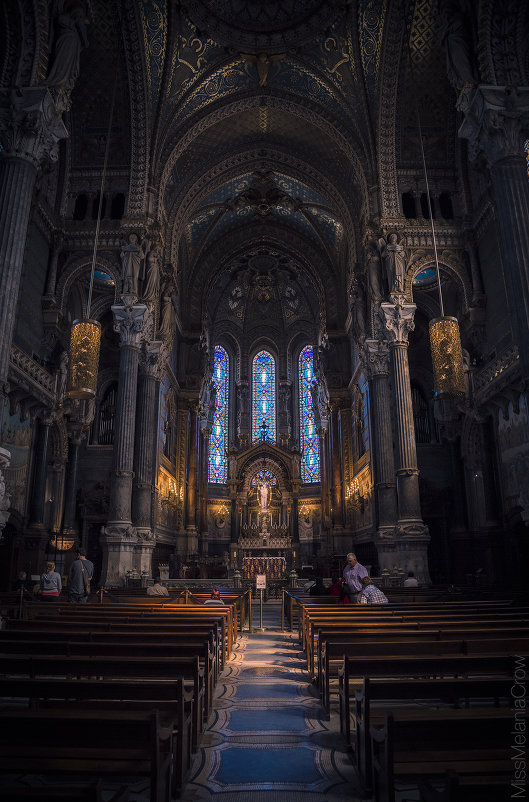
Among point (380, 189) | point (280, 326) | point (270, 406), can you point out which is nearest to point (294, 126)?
point (380, 189)

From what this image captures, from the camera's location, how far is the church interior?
12484 millimetres

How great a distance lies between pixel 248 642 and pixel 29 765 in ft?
31.0

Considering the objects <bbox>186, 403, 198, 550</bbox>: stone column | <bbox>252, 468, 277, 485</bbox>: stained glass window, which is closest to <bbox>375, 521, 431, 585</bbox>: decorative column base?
<bbox>186, 403, 198, 550</bbox>: stone column

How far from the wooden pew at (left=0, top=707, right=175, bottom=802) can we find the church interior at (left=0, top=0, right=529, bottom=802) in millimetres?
8435

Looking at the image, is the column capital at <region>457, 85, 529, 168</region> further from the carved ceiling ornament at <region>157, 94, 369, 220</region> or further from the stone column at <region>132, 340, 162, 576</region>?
the stone column at <region>132, 340, 162, 576</region>

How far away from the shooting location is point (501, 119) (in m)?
Result: 11.9

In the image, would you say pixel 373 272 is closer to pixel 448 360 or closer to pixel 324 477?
pixel 448 360

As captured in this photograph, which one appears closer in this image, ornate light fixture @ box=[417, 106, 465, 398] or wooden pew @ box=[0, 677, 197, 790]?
wooden pew @ box=[0, 677, 197, 790]

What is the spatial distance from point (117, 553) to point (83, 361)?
22.7 ft

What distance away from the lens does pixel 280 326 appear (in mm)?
40625

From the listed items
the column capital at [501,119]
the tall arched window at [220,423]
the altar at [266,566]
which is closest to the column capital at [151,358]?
the altar at [266,566]

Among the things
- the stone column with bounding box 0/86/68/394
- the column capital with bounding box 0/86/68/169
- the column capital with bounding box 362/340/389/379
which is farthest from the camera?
the column capital with bounding box 362/340/389/379

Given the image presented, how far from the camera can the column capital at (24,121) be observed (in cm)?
1162

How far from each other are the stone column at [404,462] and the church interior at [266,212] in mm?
78
